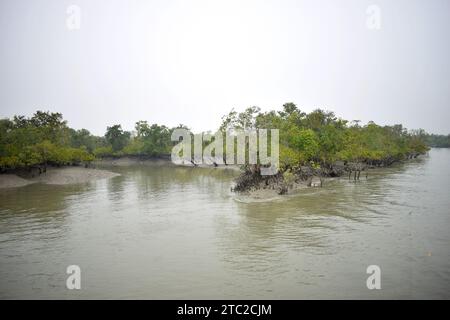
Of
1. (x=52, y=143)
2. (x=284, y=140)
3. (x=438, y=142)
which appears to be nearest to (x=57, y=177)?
(x=52, y=143)

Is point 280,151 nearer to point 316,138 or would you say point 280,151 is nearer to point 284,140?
point 284,140

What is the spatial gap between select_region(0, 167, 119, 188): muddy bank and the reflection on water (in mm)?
15252

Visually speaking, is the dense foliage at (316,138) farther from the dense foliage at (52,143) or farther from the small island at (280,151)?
the dense foliage at (52,143)

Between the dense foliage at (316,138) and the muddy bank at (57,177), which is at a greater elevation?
the dense foliage at (316,138)

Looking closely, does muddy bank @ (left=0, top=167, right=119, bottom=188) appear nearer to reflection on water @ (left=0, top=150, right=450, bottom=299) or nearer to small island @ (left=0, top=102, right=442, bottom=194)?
small island @ (left=0, top=102, right=442, bottom=194)

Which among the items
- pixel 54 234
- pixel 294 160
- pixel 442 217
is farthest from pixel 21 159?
pixel 442 217

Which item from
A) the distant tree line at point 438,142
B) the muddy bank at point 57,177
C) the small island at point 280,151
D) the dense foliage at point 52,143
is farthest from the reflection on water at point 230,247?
the distant tree line at point 438,142

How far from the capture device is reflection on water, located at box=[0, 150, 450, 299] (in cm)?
1221

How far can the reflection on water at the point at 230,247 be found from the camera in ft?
40.1

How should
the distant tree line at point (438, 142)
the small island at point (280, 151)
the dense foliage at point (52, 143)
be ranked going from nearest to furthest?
the small island at point (280, 151), the dense foliage at point (52, 143), the distant tree line at point (438, 142)

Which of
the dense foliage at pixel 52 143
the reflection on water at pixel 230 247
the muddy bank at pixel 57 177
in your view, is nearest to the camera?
the reflection on water at pixel 230 247

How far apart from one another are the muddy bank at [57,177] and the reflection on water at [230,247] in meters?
15.3

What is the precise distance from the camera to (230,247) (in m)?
16.8
